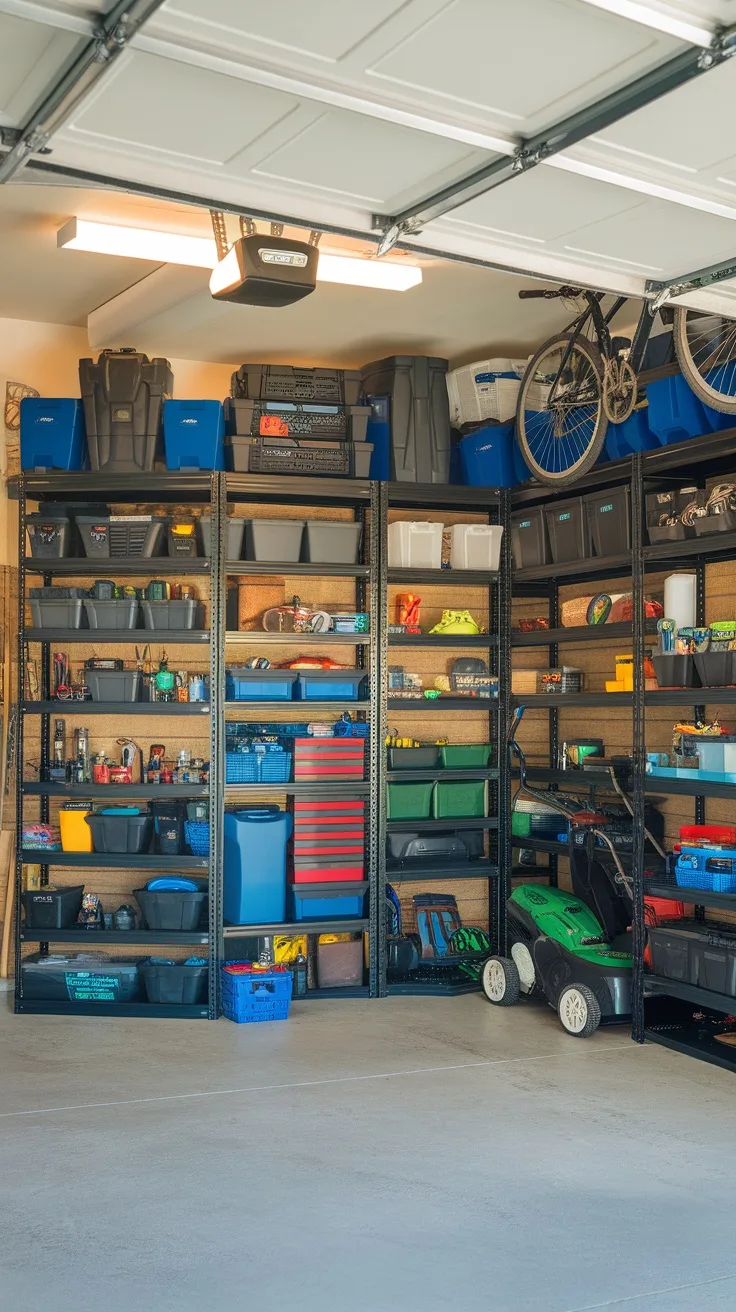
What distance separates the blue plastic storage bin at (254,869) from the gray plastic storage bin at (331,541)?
1473 mm

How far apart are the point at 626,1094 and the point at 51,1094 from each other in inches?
93.3

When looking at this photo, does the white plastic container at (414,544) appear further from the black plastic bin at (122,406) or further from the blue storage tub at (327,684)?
the black plastic bin at (122,406)

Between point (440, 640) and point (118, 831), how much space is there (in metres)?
2.09

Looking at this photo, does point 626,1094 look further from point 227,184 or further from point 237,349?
point 237,349

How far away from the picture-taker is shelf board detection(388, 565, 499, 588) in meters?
6.95

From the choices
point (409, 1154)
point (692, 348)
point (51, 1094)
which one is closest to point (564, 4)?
point (692, 348)

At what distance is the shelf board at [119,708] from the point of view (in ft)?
21.3

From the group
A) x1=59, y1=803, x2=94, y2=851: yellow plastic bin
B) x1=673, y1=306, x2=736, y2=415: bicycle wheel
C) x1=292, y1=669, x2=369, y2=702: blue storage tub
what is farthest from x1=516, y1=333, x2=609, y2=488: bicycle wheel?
x1=59, y1=803, x2=94, y2=851: yellow plastic bin

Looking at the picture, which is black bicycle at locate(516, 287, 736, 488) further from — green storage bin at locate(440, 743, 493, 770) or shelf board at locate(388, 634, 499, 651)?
green storage bin at locate(440, 743, 493, 770)

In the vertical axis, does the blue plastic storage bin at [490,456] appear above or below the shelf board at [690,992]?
above

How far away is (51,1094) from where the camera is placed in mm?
5047

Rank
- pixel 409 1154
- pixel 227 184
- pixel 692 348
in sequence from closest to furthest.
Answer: pixel 227 184 < pixel 409 1154 < pixel 692 348

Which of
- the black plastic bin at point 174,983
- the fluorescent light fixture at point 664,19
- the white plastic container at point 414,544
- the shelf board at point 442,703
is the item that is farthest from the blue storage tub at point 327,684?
the fluorescent light fixture at point 664,19

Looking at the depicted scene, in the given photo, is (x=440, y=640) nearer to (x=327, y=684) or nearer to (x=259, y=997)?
(x=327, y=684)
